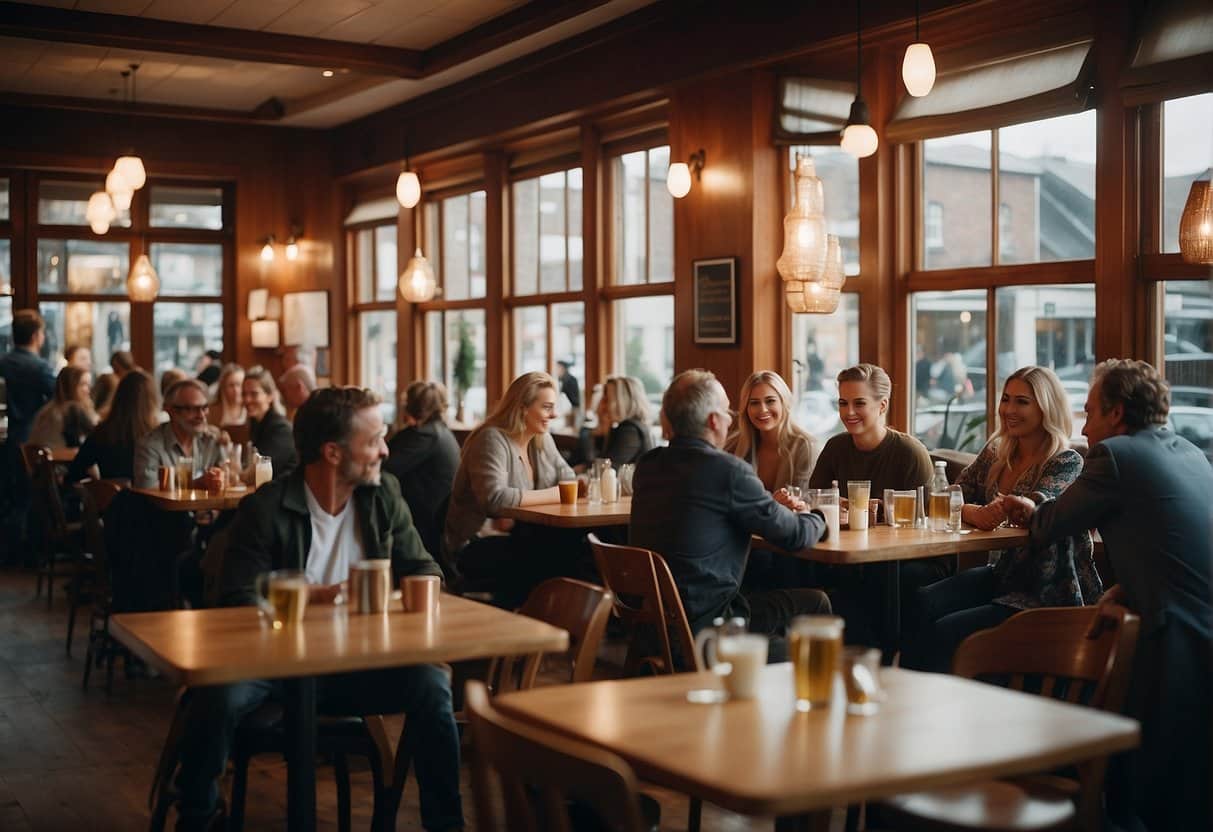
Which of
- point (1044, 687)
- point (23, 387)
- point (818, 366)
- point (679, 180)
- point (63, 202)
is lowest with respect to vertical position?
point (1044, 687)

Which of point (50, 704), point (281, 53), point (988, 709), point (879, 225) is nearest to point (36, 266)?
point (281, 53)

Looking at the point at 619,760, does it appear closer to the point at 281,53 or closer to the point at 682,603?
the point at 682,603

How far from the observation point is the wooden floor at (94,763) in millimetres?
4172

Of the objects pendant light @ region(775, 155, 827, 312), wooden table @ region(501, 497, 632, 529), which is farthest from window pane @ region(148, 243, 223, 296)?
wooden table @ region(501, 497, 632, 529)

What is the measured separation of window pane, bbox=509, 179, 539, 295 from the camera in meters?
9.52

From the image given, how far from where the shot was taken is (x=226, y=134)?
11.5m

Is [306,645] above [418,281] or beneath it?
beneath

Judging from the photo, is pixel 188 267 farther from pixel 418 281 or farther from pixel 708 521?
pixel 708 521

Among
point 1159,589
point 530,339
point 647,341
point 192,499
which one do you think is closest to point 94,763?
point 192,499

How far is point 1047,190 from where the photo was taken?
5.88 m

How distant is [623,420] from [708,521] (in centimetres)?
296

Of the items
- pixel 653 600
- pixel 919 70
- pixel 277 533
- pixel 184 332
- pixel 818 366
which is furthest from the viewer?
pixel 184 332

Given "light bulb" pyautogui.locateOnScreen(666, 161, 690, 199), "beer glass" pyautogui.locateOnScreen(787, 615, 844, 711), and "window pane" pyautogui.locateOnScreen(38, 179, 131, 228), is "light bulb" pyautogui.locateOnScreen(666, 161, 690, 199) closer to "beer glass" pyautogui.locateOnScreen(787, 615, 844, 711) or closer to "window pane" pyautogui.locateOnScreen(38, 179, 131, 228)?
"beer glass" pyautogui.locateOnScreen(787, 615, 844, 711)

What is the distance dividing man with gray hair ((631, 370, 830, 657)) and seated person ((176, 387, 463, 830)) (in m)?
0.83
